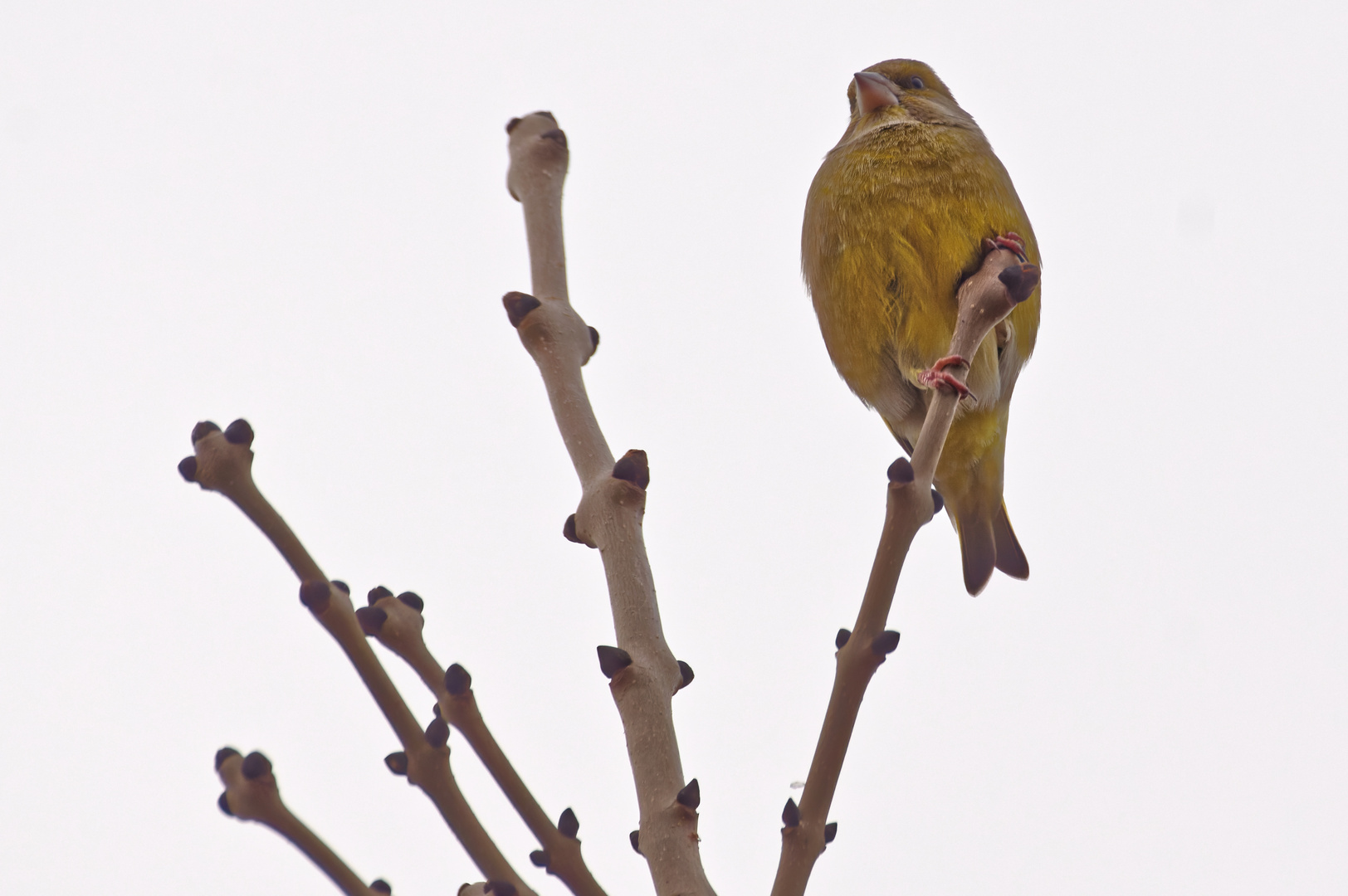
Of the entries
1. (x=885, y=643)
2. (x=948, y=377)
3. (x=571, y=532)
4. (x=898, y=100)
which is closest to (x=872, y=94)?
(x=898, y=100)

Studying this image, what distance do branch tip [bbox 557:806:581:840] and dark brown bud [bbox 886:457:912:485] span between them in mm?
322

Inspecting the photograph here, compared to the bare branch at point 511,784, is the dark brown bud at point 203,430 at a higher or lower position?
higher

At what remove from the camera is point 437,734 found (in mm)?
674

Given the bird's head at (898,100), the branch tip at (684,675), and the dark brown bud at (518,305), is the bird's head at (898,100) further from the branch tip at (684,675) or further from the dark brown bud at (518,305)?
the branch tip at (684,675)

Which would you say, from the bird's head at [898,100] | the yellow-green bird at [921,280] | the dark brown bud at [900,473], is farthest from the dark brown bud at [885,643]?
the bird's head at [898,100]

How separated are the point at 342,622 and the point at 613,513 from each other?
10.7 inches

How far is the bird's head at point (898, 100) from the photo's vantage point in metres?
Result: 2.19

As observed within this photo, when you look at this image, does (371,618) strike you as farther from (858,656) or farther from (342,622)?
(858,656)

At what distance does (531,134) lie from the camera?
1.08 m

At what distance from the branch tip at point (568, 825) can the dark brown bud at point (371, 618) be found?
173 millimetres

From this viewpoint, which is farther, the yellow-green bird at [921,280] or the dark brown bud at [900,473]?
the yellow-green bird at [921,280]

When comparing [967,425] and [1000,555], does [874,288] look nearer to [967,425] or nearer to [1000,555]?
[967,425]

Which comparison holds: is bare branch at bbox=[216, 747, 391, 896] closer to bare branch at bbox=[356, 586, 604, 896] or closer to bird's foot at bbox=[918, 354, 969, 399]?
bare branch at bbox=[356, 586, 604, 896]

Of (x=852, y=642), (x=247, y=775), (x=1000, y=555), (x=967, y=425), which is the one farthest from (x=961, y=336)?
(x=1000, y=555)
